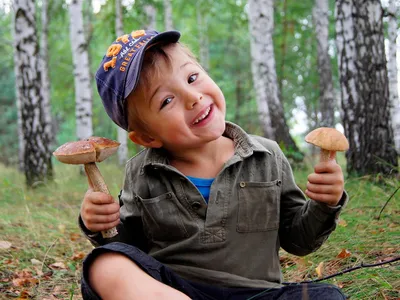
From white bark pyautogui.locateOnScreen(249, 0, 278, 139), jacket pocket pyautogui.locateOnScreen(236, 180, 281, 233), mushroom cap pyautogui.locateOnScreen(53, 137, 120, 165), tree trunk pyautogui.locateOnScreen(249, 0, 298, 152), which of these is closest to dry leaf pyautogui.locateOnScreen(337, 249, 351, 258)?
jacket pocket pyautogui.locateOnScreen(236, 180, 281, 233)

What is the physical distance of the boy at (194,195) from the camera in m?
1.75

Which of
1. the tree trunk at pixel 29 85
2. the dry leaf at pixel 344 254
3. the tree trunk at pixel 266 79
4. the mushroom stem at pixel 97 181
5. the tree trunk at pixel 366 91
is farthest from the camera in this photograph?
the tree trunk at pixel 266 79

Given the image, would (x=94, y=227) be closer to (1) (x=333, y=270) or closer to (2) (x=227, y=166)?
(2) (x=227, y=166)

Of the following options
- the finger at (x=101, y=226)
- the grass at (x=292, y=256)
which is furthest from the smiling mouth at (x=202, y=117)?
the grass at (x=292, y=256)

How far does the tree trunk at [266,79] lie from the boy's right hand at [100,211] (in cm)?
644

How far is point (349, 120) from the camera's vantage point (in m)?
4.85

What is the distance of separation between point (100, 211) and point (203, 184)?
16.9 inches

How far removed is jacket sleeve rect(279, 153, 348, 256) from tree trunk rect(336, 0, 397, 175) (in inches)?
114

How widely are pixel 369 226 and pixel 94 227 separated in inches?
68.7

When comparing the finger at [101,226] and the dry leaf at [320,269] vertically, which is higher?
the finger at [101,226]

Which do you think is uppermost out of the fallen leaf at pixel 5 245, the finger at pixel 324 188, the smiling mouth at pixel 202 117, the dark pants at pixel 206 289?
the smiling mouth at pixel 202 117

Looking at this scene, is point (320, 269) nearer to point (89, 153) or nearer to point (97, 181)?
point (97, 181)

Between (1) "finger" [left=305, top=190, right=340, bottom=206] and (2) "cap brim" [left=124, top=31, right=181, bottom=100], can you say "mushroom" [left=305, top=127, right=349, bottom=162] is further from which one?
(2) "cap brim" [left=124, top=31, right=181, bottom=100]

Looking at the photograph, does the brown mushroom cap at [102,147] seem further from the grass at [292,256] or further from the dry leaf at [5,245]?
the dry leaf at [5,245]
